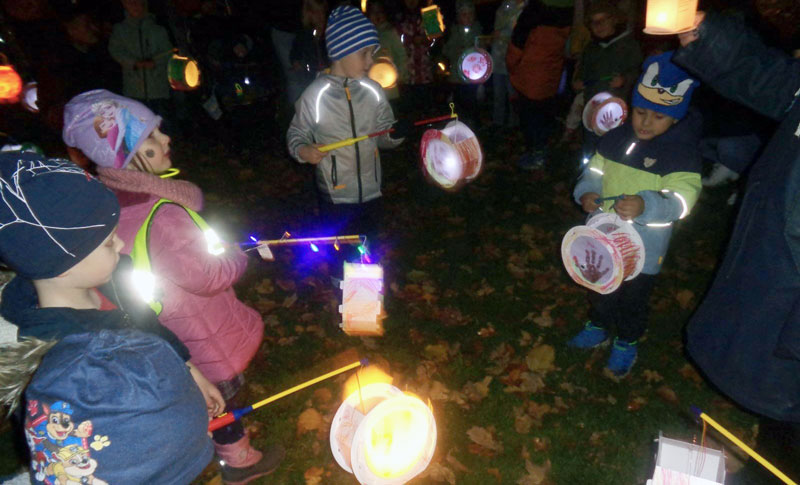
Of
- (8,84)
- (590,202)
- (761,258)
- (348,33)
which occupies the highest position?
(348,33)

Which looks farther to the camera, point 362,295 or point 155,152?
point 362,295

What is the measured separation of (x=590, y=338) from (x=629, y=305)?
0.78m

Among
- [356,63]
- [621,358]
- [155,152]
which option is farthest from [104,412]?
Answer: [621,358]

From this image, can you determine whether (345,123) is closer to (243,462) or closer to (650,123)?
(650,123)

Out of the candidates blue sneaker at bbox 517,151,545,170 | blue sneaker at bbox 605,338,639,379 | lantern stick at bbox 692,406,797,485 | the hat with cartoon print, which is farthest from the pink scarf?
blue sneaker at bbox 517,151,545,170

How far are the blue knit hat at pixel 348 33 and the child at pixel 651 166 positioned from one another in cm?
193

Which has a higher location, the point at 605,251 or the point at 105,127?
the point at 105,127

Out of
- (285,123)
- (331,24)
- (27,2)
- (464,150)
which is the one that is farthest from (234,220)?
(27,2)

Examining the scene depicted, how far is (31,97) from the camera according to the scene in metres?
6.10

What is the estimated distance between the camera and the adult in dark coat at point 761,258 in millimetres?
1787

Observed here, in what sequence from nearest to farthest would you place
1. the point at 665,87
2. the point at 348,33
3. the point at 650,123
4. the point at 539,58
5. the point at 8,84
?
the point at 665,87 < the point at 650,123 < the point at 348,33 < the point at 8,84 < the point at 539,58

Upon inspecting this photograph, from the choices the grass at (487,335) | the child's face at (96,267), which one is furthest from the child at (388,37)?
the child's face at (96,267)

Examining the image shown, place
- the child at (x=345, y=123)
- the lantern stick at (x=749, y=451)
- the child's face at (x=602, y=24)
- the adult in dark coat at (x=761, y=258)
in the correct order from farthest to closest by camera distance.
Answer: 1. the child's face at (x=602, y=24)
2. the child at (x=345, y=123)
3. the adult in dark coat at (x=761, y=258)
4. the lantern stick at (x=749, y=451)

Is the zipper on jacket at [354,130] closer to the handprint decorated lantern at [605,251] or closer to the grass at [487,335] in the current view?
the grass at [487,335]
